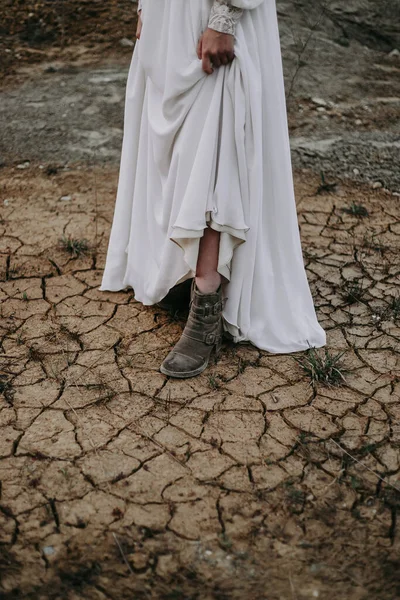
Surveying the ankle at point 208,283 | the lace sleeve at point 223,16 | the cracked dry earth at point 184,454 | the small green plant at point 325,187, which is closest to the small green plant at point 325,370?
the cracked dry earth at point 184,454

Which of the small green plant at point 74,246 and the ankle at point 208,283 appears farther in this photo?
the small green plant at point 74,246

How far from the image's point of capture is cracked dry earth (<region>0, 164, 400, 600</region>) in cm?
197

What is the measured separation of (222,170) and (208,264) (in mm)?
364

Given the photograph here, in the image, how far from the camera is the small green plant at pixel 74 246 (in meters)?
3.57

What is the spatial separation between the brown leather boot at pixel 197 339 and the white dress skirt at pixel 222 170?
3.4 inches

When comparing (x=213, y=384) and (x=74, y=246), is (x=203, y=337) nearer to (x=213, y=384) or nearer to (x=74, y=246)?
(x=213, y=384)

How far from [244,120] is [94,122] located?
2474 mm

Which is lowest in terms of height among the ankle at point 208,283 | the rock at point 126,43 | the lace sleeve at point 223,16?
the ankle at point 208,283

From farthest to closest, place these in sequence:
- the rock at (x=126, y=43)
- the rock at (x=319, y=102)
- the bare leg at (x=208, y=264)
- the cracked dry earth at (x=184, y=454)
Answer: the rock at (x=126, y=43), the rock at (x=319, y=102), the bare leg at (x=208, y=264), the cracked dry earth at (x=184, y=454)

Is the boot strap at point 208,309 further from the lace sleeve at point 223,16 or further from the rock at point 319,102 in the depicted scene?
the rock at point 319,102

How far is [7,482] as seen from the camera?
224cm

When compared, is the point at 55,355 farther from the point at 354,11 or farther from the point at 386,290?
the point at 354,11

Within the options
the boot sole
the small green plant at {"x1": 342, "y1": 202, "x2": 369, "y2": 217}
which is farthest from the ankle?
the small green plant at {"x1": 342, "y1": 202, "x2": 369, "y2": 217}

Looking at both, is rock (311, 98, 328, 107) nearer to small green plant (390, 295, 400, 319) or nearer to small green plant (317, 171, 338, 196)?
small green plant (317, 171, 338, 196)
